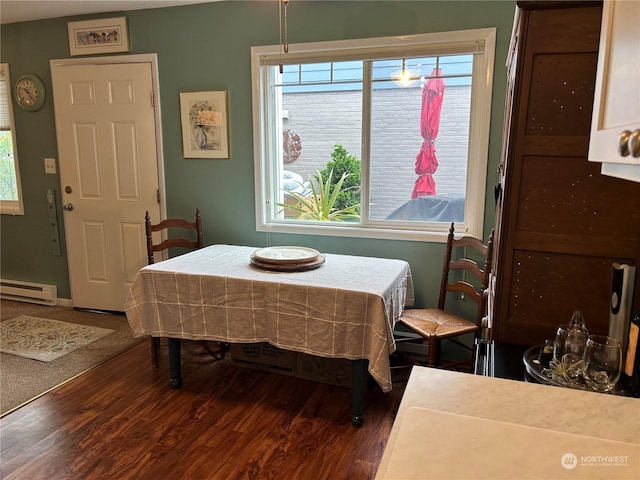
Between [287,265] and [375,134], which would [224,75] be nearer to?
[375,134]

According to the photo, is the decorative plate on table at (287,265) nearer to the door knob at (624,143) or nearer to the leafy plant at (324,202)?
the leafy plant at (324,202)

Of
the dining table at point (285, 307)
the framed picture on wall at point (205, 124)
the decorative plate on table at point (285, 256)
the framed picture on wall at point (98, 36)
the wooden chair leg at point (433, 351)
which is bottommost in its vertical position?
the wooden chair leg at point (433, 351)

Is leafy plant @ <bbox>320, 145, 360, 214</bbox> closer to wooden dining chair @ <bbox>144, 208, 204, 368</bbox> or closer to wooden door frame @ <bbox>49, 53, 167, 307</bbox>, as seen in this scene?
wooden dining chair @ <bbox>144, 208, 204, 368</bbox>

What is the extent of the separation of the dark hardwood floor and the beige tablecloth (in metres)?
0.37

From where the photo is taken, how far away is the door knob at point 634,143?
24.8 inches

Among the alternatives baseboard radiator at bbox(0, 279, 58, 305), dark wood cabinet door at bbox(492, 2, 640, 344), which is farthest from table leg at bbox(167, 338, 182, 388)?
baseboard radiator at bbox(0, 279, 58, 305)

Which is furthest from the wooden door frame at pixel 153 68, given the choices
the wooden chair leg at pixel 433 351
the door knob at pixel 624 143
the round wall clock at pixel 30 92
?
the door knob at pixel 624 143

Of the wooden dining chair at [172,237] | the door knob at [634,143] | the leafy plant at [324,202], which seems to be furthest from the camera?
the leafy plant at [324,202]

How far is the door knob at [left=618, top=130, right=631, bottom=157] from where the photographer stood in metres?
0.67

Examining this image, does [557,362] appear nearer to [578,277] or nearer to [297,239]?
[578,277]

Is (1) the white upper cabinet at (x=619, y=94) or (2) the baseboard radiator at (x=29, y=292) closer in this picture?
(1) the white upper cabinet at (x=619, y=94)

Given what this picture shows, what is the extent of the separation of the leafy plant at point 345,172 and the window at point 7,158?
2766 millimetres

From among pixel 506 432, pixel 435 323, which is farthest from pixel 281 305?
pixel 506 432

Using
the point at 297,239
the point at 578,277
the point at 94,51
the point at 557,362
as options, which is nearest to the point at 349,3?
the point at 297,239
